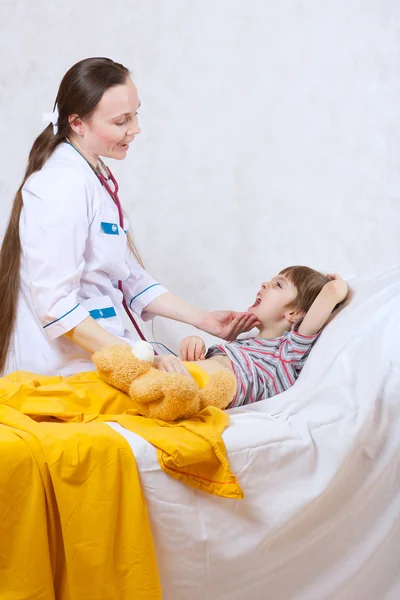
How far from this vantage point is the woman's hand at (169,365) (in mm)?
1908

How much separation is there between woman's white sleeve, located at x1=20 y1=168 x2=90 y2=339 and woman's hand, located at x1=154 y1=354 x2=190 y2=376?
237 millimetres

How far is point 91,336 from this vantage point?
79.4 inches

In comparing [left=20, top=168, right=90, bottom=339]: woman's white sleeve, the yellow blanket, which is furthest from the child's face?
the yellow blanket

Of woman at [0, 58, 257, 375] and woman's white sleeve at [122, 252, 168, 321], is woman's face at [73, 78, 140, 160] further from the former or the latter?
woman's white sleeve at [122, 252, 168, 321]

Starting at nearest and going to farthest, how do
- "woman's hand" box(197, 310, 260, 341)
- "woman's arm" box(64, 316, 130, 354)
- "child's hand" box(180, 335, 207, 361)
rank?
"woman's arm" box(64, 316, 130, 354) < "child's hand" box(180, 335, 207, 361) < "woman's hand" box(197, 310, 260, 341)

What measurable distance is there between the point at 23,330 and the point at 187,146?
130cm

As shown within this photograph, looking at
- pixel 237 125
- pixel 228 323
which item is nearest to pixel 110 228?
pixel 228 323

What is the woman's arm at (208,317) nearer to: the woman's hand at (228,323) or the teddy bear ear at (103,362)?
the woman's hand at (228,323)

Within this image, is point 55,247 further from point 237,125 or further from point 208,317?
point 237,125

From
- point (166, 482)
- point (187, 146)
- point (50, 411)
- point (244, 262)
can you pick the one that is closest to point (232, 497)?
point (166, 482)

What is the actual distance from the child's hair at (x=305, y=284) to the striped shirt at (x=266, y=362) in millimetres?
95

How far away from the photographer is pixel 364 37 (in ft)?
9.72

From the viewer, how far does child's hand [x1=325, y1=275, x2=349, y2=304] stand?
220cm

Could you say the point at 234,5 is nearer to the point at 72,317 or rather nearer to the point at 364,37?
the point at 364,37
